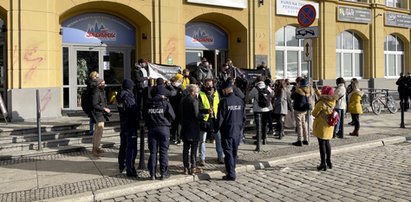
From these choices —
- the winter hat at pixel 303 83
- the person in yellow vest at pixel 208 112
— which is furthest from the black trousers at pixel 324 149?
the winter hat at pixel 303 83

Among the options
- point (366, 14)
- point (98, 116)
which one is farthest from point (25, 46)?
point (366, 14)

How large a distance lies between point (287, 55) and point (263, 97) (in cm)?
994

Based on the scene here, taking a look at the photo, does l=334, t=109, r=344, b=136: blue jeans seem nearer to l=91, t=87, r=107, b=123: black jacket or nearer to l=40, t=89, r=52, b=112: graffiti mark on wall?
l=91, t=87, r=107, b=123: black jacket

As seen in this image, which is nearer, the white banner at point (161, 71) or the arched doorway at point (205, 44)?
the white banner at point (161, 71)

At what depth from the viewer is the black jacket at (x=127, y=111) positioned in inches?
304

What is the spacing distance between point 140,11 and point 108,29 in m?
1.52

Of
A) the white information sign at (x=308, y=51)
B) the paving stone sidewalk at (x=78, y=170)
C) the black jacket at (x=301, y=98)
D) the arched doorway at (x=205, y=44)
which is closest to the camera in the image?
the paving stone sidewalk at (x=78, y=170)

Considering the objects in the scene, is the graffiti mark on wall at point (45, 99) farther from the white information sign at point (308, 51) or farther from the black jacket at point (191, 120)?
the white information sign at point (308, 51)

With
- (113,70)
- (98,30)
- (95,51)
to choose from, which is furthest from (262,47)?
(95,51)

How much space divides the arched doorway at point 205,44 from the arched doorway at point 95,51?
8.30 ft

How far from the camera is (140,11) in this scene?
14.7 metres

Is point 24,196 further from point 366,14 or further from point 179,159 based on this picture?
point 366,14

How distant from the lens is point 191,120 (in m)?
7.75

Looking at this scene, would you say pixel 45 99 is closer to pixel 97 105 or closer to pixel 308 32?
pixel 97 105
